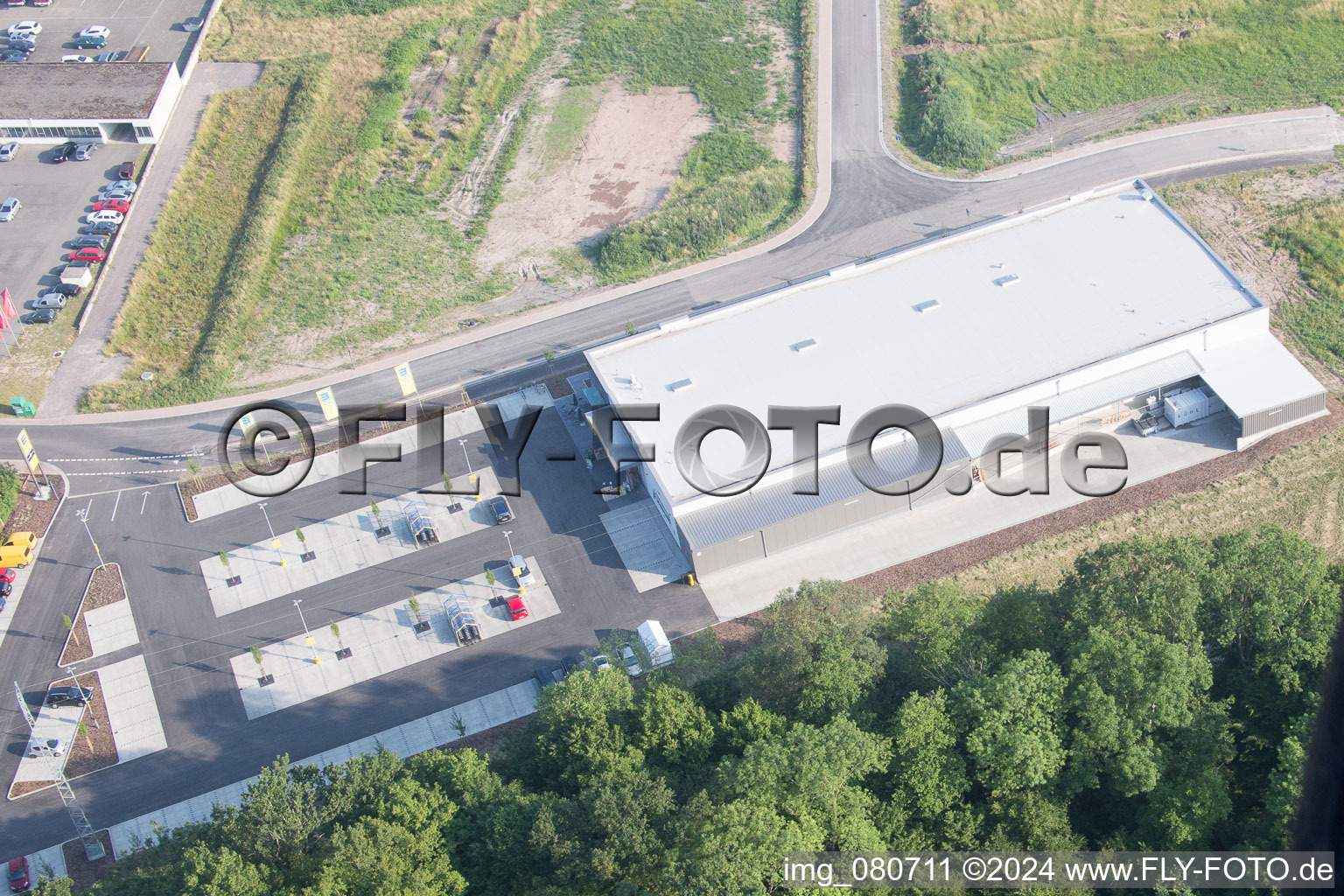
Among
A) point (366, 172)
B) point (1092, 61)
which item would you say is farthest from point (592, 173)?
point (1092, 61)

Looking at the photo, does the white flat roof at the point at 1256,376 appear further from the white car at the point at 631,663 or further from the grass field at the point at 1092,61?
the white car at the point at 631,663

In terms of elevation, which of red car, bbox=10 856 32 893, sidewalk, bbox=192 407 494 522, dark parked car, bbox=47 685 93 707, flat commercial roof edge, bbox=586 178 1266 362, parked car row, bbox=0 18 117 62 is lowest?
red car, bbox=10 856 32 893

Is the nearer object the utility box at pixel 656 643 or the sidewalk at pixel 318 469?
the utility box at pixel 656 643

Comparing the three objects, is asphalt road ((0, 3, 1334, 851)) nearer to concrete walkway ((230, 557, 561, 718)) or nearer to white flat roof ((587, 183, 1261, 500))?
concrete walkway ((230, 557, 561, 718))

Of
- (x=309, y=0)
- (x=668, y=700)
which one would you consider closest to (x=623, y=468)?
(x=668, y=700)

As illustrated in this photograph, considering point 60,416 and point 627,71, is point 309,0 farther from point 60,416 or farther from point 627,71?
point 60,416

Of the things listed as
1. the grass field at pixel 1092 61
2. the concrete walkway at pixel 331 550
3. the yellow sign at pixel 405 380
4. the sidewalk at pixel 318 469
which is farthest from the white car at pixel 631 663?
the grass field at pixel 1092 61

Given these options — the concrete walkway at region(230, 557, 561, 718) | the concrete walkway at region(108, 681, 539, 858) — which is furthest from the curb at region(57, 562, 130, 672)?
the concrete walkway at region(108, 681, 539, 858)
